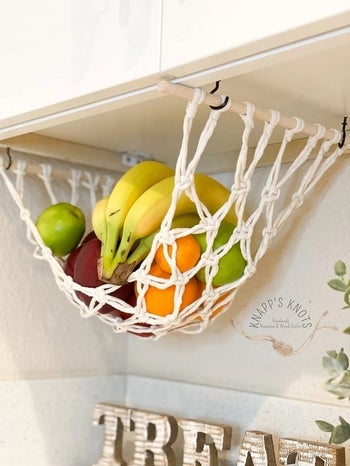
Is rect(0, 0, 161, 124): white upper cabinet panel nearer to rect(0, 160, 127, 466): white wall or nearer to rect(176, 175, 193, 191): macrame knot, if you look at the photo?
rect(176, 175, 193, 191): macrame knot

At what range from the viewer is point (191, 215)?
0.77 meters

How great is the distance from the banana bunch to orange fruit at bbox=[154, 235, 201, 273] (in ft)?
0.11

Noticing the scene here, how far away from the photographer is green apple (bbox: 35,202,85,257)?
0.85 metres

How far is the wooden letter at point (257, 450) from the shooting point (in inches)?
30.4

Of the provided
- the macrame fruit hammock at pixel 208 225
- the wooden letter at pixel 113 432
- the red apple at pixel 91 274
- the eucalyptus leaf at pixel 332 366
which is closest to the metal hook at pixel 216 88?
the macrame fruit hammock at pixel 208 225

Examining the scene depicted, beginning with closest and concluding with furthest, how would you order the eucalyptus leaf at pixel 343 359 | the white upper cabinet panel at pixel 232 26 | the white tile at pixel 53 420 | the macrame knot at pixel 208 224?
the white upper cabinet panel at pixel 232 26
the macrame knot at pixel 208 224
the eucalyptus leaf at pixel 343 359
the white tile at pixel 53 420

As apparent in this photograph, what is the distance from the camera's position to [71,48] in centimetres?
66

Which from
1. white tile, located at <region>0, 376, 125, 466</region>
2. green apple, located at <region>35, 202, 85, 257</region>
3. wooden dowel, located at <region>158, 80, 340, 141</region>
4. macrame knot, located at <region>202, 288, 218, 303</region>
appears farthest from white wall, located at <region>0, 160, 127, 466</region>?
wooden dowel, located at <region>158, 80, 340, 141</region>

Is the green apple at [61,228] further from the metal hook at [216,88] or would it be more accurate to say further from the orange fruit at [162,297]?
the metal hook at [216,88]

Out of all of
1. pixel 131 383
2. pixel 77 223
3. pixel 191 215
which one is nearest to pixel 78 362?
pixel 131 383

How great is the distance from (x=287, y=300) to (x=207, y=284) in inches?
6.7

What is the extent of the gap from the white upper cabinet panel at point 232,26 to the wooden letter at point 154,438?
1.62ft

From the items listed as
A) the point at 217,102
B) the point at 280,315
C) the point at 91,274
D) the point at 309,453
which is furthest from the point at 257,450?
the point at 217,102

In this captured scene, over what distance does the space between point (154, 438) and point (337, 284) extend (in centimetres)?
32
